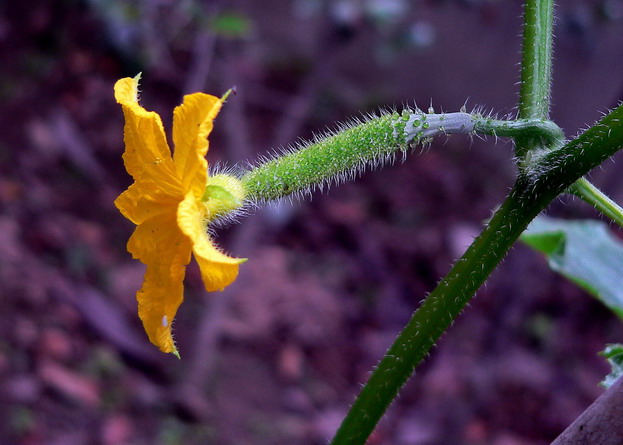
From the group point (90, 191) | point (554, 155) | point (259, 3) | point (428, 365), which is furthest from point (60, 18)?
point (554, 155)

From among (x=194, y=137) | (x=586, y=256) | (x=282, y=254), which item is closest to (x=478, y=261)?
(x=194, y=137)

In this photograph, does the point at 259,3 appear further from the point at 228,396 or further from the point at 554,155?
the point at 554,155

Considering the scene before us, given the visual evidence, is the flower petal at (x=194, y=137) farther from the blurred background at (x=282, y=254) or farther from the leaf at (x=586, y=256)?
the blurred background at (x=282, y=254)

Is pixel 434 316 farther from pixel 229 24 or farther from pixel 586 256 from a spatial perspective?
pixel 229 24

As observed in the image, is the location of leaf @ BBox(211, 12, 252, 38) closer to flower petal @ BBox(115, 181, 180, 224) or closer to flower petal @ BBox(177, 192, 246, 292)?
flower petal @ BBox(115, 181, 180, 224)

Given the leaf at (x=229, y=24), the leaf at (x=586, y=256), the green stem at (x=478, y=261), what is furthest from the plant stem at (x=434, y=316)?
the leaf at (x=229, y=24)

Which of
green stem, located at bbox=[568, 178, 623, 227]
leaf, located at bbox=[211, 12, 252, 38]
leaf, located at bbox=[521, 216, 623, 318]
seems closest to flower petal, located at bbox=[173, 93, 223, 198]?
green stem, located at bbox=[568, 178, 623, 227]
